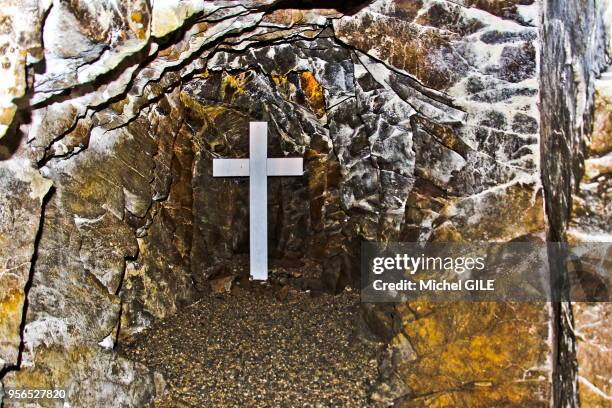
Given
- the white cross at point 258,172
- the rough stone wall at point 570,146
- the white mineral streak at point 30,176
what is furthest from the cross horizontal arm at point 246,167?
the rough stone wall at point 570,146

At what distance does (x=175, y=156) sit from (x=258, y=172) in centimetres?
56

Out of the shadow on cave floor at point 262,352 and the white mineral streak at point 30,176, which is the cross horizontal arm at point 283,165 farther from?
the white mineral streak at point 30,176

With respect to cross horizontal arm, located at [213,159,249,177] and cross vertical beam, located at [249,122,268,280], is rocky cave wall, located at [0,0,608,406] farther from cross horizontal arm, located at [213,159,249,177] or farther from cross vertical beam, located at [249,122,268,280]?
cross vertical beam, located at [249,122,268,280]

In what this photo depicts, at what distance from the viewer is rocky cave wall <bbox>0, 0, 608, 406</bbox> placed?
8.33 ft

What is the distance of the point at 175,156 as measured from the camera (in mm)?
4242

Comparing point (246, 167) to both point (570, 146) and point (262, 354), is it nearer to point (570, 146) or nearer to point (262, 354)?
point (262, 354)

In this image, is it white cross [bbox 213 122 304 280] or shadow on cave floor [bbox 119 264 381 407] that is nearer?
shadow on cave floor [bbox 119 264 381 407]

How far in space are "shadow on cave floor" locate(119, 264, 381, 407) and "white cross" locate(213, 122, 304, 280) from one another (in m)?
0.34

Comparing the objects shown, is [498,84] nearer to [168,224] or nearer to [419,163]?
[419,163]

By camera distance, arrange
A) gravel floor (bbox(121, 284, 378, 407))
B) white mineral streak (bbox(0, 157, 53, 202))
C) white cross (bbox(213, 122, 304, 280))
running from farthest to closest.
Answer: white cross (bbox(213, 122, 304, 280)), gravel floor (bbox(121, 284, 378, 407)), white mineral streak (bbox(0, 157, 53, 202))

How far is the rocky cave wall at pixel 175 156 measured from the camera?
8.33 feet

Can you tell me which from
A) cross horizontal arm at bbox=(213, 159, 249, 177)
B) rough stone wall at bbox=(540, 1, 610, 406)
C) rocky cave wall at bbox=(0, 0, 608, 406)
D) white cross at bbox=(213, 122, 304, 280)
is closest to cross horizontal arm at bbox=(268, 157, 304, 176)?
white cross at bbox=(213, 122, 304, 280)

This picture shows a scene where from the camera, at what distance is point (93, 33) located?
239cm

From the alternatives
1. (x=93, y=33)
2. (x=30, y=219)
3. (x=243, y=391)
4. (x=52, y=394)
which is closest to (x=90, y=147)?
(x=30, y=219)
